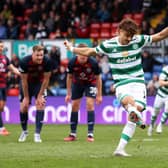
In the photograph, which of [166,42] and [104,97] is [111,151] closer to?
[104,97]

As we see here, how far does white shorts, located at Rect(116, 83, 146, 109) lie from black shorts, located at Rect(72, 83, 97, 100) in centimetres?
446

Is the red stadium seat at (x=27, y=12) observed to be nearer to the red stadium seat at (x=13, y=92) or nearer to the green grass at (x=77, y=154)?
the red stadium seat at (x=13, y=92)

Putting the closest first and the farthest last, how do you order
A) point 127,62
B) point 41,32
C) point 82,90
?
point 127,62, point 82,90, point 41,32

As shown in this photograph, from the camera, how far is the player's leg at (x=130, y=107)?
11.8m

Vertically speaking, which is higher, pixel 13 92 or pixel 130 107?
pixel 130 107

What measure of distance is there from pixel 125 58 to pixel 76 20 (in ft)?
61.1

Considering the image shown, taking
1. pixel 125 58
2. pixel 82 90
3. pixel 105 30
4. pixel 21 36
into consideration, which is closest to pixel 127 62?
pixel 125 58

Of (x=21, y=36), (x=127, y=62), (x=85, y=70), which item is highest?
(x=127, y=62)

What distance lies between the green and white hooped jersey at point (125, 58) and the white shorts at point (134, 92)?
8 cm

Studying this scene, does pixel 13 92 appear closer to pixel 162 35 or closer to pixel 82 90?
pixel 82 90

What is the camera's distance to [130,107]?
1184 centimetres

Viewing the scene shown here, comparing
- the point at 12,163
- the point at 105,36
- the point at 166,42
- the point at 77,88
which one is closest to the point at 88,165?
the point at 12,163

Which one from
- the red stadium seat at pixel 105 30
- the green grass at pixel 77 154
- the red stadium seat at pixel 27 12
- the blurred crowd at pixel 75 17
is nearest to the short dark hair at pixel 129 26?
the green grass at pixel 77 154

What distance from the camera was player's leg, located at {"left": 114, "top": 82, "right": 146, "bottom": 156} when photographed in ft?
38.8
